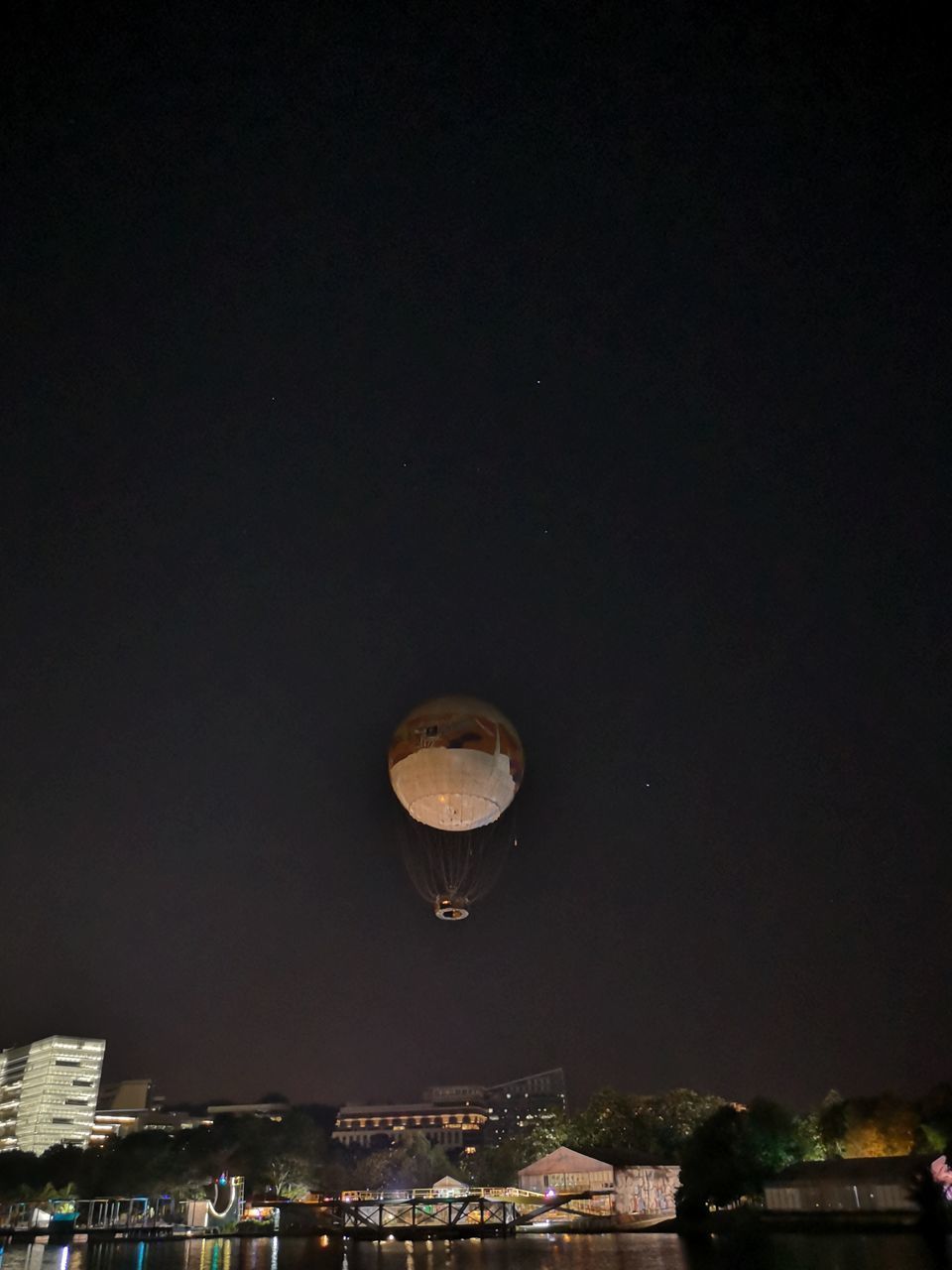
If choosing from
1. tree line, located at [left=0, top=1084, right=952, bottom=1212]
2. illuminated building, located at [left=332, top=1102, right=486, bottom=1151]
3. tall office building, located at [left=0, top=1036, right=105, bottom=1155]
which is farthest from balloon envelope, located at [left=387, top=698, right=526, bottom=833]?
illuminated building, located at [left=332, top=1102, right=486, bottom=1151]

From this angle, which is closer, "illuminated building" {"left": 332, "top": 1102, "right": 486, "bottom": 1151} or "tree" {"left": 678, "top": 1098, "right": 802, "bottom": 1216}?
"tree" {"left": 678, "top": 1098, "right": 802, "bottom": 1216}

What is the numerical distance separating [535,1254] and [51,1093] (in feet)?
461

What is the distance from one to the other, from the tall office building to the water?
113978 millimetres

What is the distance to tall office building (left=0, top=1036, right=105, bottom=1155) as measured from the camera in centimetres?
14900

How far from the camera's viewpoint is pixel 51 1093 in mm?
150250

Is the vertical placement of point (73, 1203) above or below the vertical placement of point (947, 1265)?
above

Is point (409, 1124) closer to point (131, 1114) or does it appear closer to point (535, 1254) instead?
point (131, 1114)

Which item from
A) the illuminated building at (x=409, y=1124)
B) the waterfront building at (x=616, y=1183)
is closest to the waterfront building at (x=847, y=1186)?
the waterfront building at (x=616, y=1183)

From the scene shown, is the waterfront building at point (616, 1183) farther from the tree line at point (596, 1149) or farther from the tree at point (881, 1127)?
the tree at point (881, 1127)

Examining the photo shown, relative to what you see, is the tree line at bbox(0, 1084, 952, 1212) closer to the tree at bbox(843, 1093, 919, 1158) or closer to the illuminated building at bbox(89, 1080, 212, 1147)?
the tree at bbox(843, 1093, 919, 1158)

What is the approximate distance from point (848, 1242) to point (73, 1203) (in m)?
54.0

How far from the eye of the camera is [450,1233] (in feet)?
154

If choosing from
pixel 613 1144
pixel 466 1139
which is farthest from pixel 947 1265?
pixel 466 1139

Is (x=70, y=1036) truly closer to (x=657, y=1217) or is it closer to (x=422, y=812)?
(x=657, y=1217)
